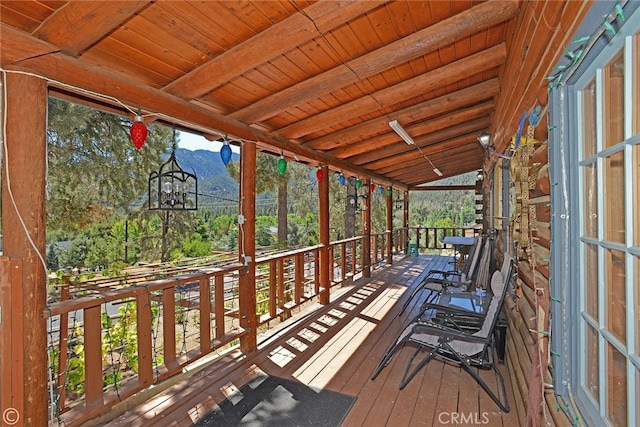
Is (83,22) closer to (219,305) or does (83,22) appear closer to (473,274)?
(219,305)

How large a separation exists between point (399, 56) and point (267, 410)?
286 centimetres

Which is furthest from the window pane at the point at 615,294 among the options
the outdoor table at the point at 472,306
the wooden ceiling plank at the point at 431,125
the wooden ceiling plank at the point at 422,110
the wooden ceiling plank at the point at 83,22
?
the wooden ceiling plank at the point at 431,125

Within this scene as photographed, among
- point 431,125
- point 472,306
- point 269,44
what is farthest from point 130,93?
point 472,306

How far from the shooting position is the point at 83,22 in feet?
5.47

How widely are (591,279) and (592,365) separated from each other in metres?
0.32

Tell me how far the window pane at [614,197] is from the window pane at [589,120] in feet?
0.53

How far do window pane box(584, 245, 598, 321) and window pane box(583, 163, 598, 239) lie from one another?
0.06 m

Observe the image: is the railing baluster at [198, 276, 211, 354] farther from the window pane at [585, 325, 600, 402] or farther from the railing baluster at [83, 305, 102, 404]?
the window pane at [585, 325, 600, 402]

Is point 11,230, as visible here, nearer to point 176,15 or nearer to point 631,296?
point 176,15

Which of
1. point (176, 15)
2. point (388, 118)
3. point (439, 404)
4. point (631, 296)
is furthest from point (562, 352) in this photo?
point (388, 118)

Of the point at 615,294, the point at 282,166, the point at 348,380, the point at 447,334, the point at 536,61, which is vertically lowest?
the point at 348,380

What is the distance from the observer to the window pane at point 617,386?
3.26ft

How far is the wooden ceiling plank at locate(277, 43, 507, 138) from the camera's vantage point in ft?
9.62

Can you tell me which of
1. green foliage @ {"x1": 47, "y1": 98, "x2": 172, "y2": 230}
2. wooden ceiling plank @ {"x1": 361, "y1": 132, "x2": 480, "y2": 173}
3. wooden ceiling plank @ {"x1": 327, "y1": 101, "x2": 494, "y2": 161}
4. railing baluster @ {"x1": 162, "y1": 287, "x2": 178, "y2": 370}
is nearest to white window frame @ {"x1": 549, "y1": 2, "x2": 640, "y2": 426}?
railing baluster @ {"x1": 162, "y1": 287, "x2": 178, "y2": 370}
